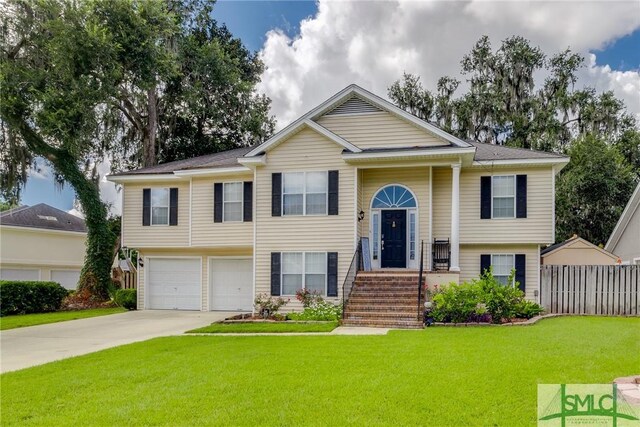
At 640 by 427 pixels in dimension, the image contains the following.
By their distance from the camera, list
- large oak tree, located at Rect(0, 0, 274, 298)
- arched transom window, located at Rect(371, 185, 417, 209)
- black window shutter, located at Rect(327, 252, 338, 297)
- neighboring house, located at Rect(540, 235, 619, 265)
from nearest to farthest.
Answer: black window shutter, located at Rect(327, 252, 338, 297)
arched transom window, located at Rect(371, 185, 417, 209)
large oak tree, located at Rect(0, 0, 274, 298)
neighboring house, located at Rect(540, 235, 619, 265)

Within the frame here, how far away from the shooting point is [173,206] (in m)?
18.7

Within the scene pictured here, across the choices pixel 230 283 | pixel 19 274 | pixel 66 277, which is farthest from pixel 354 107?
pixel 66 277

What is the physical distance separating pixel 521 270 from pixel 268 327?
8554mm

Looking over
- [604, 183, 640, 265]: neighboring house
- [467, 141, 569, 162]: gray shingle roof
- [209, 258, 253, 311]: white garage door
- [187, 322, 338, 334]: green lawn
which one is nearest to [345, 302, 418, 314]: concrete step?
[187, 322, 338, 334]: green lawn

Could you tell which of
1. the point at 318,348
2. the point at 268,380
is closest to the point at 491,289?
the point at 318,348

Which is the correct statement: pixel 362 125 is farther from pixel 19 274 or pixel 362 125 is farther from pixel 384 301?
pixel 19 274

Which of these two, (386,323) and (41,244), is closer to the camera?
(386,323)

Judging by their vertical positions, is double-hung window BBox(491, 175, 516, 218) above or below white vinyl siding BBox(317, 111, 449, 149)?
below

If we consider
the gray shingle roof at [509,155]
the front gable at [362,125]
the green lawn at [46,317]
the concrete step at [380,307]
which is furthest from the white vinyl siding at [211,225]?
the gray shingle roof at [509,155]

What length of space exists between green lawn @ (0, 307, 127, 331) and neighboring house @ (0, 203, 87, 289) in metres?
8.12

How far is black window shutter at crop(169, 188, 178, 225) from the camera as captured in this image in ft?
61.0

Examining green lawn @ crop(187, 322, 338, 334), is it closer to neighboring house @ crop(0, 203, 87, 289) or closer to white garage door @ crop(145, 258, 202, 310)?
white garage door @ crop(145, 258, 202, 310)

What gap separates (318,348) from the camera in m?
9.09

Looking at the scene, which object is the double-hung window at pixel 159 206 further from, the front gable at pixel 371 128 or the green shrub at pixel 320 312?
the green shrub at pixel 320 312
